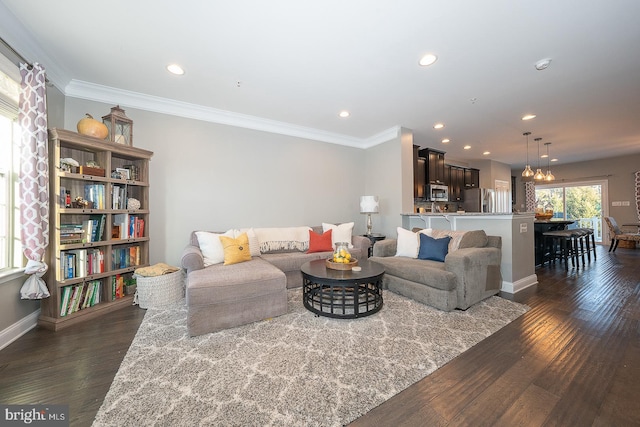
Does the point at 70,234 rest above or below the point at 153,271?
above

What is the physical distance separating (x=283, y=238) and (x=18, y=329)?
2.85 meters

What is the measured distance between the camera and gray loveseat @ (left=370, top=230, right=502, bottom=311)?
264 cm

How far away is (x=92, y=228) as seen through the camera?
2.63 m

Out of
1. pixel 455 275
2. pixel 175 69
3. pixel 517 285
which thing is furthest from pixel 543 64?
pixel 175 69

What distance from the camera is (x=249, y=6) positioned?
1.90 metres

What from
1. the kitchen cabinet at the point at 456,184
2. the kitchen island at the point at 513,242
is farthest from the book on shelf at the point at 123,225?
the kitchen cabinet at the point at 456,184

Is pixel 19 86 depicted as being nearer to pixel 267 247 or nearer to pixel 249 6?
pixel 249 6

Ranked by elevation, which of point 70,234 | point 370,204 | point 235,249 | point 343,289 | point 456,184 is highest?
point 456,184

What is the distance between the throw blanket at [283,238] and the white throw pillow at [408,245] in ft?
4.92

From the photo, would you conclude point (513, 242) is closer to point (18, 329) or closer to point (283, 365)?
point (283, 365)

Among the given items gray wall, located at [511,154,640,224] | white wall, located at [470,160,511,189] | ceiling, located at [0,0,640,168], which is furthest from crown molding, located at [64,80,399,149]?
gray wall, located at [511,154,640,224]

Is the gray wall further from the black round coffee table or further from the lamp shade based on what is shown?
the black round coffee table

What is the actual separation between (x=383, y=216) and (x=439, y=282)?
94.8 inches

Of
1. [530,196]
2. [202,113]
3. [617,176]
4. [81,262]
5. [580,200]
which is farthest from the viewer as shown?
[530,196]
